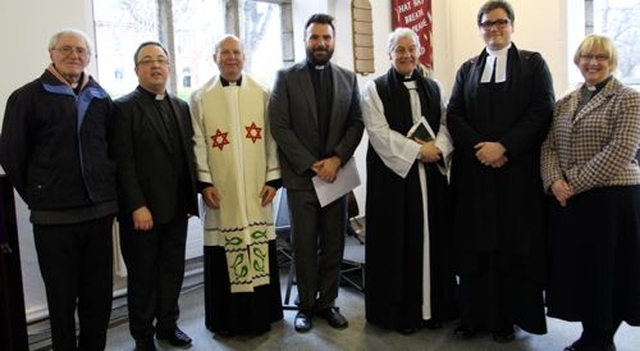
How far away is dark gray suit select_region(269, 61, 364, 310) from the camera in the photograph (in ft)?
9.34

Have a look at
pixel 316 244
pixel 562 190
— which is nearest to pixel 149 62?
pixel 316 244

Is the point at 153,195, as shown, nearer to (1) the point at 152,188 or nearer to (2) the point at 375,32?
(1) the point at 152,188

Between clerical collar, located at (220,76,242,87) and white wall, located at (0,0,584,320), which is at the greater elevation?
white wall, located at (0,0,584,320)

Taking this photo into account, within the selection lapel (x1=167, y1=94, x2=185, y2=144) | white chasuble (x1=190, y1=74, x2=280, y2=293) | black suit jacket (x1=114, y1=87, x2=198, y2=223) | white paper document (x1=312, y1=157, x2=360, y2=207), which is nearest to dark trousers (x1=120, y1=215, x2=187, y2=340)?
black suit jacket (x1=114, y1=87, x2=198, y2=223)

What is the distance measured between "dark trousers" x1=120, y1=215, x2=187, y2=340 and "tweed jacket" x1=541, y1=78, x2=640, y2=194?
1767mm

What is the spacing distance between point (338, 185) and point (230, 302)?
825 millimetres

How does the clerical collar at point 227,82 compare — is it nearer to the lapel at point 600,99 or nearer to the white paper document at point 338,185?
the white paper document at point 338,185

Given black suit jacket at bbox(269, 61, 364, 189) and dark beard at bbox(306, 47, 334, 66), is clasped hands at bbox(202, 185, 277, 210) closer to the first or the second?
black suit jacket at bbox(269, 61, 364, 189)

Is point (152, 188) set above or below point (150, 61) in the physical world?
below

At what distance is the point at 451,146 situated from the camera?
279 centimetres

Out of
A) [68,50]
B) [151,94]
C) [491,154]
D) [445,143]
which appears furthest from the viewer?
[445,143]

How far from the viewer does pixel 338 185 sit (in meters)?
2.92

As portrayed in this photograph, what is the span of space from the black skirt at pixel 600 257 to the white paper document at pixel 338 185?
3.40 feet

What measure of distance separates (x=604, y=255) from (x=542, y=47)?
2738 mm
